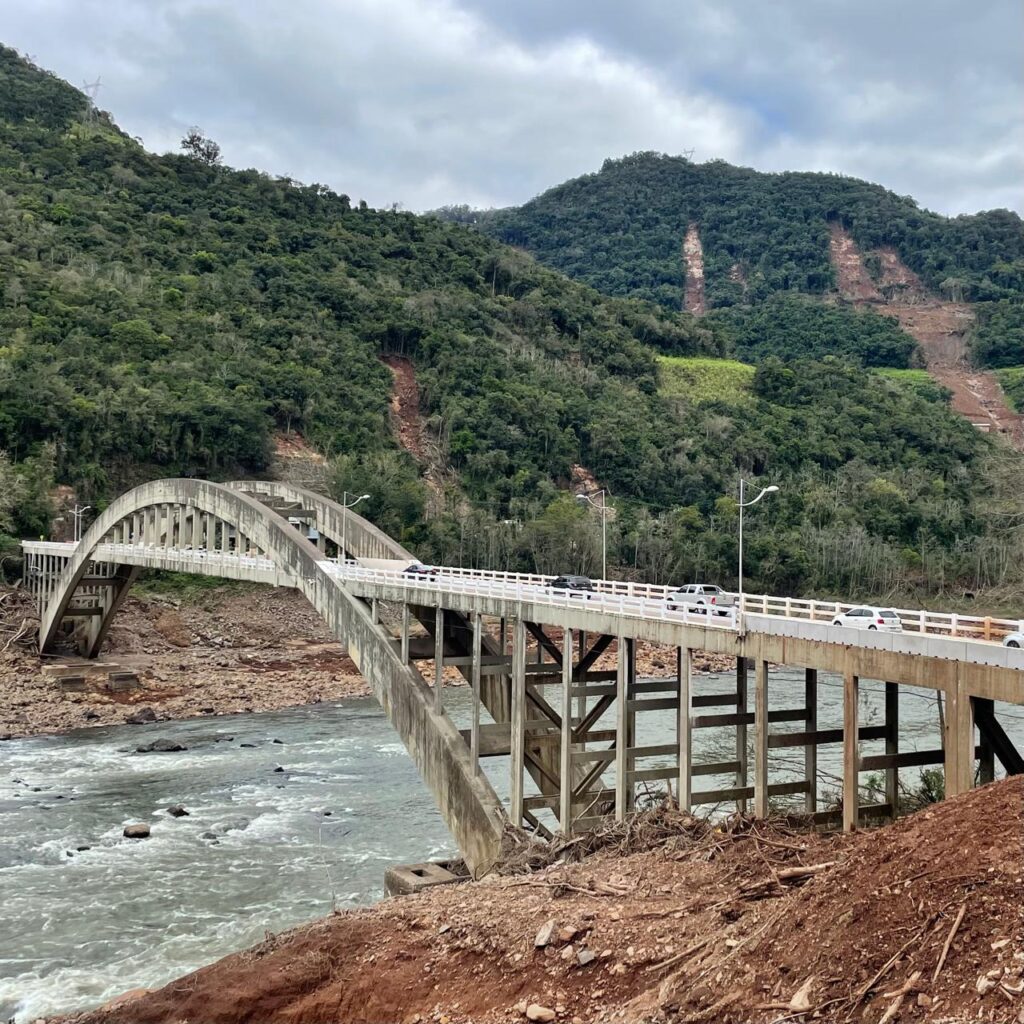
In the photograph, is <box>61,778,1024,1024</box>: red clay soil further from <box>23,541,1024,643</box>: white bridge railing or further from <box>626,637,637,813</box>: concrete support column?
<box>23,541,1024,643</box>: white bridge railing

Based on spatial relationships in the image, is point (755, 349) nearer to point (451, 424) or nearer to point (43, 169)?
point (451, 424)

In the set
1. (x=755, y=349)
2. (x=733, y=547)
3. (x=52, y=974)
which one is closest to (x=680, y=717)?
(x=52, y=974)

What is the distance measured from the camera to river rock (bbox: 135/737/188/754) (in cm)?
4697

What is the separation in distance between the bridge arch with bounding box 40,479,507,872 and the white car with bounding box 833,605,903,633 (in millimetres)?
9518

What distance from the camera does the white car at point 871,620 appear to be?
58.9 feet

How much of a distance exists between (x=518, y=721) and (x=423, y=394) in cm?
9446

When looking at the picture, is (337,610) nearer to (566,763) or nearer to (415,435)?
(566,763)

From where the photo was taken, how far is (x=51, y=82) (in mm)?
176625

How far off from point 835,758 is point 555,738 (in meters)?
15.5

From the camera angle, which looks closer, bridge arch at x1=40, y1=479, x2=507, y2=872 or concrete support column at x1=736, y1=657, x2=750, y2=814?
concrete support column at x1=736, y1=657, x2=750, y2=814

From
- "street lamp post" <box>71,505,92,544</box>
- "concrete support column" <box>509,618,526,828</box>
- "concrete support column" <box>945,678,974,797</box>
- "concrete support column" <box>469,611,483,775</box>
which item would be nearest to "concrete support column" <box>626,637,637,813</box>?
"concrete support column" <box>509,618,526,828</box>

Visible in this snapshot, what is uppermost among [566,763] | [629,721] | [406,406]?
[406,406]

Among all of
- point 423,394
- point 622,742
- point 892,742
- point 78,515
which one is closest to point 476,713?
point 622,742

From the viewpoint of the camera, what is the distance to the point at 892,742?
724 inches
